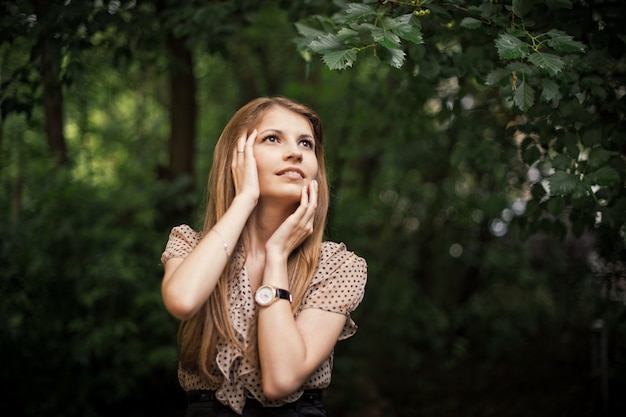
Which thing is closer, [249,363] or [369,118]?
[249,363]

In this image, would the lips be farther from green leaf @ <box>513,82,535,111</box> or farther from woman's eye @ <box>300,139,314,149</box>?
green leaf @ <box>513,82,535,111</box>

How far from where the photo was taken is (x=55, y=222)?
4633mm

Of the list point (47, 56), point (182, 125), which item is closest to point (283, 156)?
point (47, 56)

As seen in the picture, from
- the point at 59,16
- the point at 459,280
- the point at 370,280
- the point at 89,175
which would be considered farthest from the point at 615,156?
the point at 459,280

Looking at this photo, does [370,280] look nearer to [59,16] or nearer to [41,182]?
[41,182]

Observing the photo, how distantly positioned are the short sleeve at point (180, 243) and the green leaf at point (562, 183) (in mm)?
1405

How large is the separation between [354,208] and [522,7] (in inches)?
165

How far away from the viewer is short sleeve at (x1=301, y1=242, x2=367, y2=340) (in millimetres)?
1964

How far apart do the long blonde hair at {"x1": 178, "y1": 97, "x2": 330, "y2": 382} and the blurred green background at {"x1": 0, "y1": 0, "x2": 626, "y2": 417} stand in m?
0.53

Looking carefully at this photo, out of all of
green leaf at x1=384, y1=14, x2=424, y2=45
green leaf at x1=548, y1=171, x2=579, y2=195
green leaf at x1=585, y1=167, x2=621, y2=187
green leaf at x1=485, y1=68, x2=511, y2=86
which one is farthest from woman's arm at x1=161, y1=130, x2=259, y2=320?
green leaf at x1=585, y1=167, x2=621, y2=187

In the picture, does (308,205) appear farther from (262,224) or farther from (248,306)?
(248,306)

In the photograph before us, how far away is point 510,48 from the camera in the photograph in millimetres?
1970

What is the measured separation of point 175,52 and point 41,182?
1610mm

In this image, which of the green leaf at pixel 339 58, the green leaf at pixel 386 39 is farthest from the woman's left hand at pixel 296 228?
the green leaf at pixel 386 39
